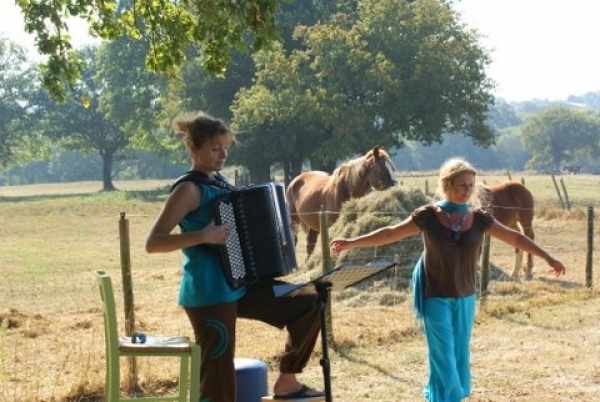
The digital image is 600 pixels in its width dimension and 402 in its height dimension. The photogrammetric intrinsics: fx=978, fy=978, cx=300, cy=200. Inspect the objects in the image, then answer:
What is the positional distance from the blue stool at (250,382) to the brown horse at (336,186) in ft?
26.8

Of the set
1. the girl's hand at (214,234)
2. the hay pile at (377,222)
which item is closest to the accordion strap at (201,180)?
the girl's hand at (214,234)

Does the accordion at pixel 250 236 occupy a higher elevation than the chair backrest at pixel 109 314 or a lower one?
higher

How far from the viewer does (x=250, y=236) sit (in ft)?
15.9

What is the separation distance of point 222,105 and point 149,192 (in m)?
9.72

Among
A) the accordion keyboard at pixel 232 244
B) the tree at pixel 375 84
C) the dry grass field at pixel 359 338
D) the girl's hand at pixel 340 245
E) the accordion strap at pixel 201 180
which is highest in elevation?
the tree at pixel 375 84

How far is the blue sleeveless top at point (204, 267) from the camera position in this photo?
15.9 feet

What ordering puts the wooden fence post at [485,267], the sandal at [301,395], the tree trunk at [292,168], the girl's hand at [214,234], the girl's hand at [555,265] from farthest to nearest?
the tree trunk at [292,168], the wooden fence post at [485,267], the girl's hand at [555,265], the sandal at [301,395], the girl's hand at [214,234]

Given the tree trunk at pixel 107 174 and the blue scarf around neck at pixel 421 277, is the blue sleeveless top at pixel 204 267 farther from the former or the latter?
the tree trunk at pixel 107 174

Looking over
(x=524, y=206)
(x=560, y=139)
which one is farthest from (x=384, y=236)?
(x=560, y=139)

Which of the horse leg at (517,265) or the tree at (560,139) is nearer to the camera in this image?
the horse leg at (517,265)

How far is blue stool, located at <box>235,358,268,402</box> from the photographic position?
588cm

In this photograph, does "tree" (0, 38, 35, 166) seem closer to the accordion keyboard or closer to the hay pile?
the hay pile

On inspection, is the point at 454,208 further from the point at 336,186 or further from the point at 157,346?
the point at 336,186

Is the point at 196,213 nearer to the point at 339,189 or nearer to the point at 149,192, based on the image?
the point at 339,189
